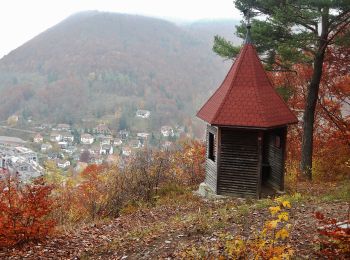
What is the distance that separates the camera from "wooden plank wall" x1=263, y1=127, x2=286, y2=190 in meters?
12.0

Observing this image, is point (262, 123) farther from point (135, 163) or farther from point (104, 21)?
point (104, 21)

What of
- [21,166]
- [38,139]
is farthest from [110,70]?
[21,166]

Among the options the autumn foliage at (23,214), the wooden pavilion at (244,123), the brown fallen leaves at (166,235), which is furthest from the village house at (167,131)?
the autumn foliage at (23,214)

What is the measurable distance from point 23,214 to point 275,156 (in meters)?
7.89

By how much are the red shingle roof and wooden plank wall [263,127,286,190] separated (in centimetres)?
89

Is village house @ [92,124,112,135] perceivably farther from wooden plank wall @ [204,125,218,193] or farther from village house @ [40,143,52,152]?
wooden plank wall @ [204,125,218,193]

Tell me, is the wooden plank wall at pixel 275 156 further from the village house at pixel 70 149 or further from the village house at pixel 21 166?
the village house at pixel 70 149

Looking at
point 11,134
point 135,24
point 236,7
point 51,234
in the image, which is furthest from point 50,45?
point 51,234

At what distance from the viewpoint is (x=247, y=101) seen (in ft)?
36.8

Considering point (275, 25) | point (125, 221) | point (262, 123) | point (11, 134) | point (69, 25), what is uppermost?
point (69, 25)

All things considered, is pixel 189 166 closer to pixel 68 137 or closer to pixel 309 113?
pixel 309 113

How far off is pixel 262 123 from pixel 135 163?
5.08m

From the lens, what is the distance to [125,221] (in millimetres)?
9633

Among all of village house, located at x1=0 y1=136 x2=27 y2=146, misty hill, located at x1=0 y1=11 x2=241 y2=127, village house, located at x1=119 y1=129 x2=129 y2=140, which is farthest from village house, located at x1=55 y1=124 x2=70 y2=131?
village house, located at x1=119 y1=129 x2=129 y2=140
